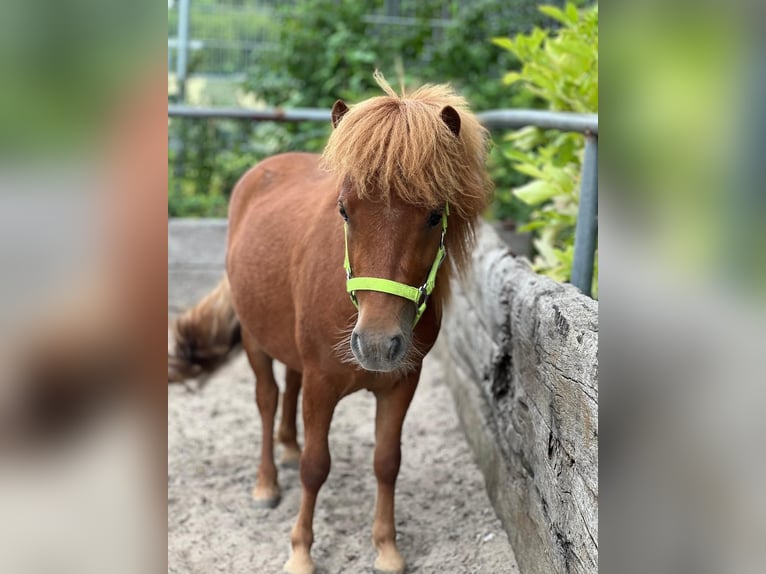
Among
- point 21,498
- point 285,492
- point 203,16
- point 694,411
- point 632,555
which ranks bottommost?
point 285,492

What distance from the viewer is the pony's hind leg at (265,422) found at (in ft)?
11.0

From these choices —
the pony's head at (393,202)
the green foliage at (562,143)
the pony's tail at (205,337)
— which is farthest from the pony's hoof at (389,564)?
the pony's tail at (205,337)

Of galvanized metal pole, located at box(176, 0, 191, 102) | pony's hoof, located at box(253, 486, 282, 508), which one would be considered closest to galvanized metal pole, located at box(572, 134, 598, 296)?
pony's hoof, located at box(253, 486, 282, 508)

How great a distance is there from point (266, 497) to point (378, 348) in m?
1.58

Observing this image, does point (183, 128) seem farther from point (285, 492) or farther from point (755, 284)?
point (755, 284)

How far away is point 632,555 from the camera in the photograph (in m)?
1.12

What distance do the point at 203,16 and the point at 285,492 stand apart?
5804 mm

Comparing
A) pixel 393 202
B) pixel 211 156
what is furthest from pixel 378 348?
pixel 211 156

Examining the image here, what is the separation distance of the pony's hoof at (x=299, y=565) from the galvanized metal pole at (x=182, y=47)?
549 cm

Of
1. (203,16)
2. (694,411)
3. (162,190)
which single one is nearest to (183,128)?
(203,16)

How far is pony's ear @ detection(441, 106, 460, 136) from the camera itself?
7.24 ft

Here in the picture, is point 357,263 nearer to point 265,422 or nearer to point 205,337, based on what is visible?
point 265,422

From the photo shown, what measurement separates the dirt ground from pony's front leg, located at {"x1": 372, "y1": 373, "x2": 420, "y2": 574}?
0.35 feet

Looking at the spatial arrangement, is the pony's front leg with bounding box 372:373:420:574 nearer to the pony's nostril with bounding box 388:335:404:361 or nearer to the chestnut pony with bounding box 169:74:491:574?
the chestnut pony with bounding box 169:74:491:574
